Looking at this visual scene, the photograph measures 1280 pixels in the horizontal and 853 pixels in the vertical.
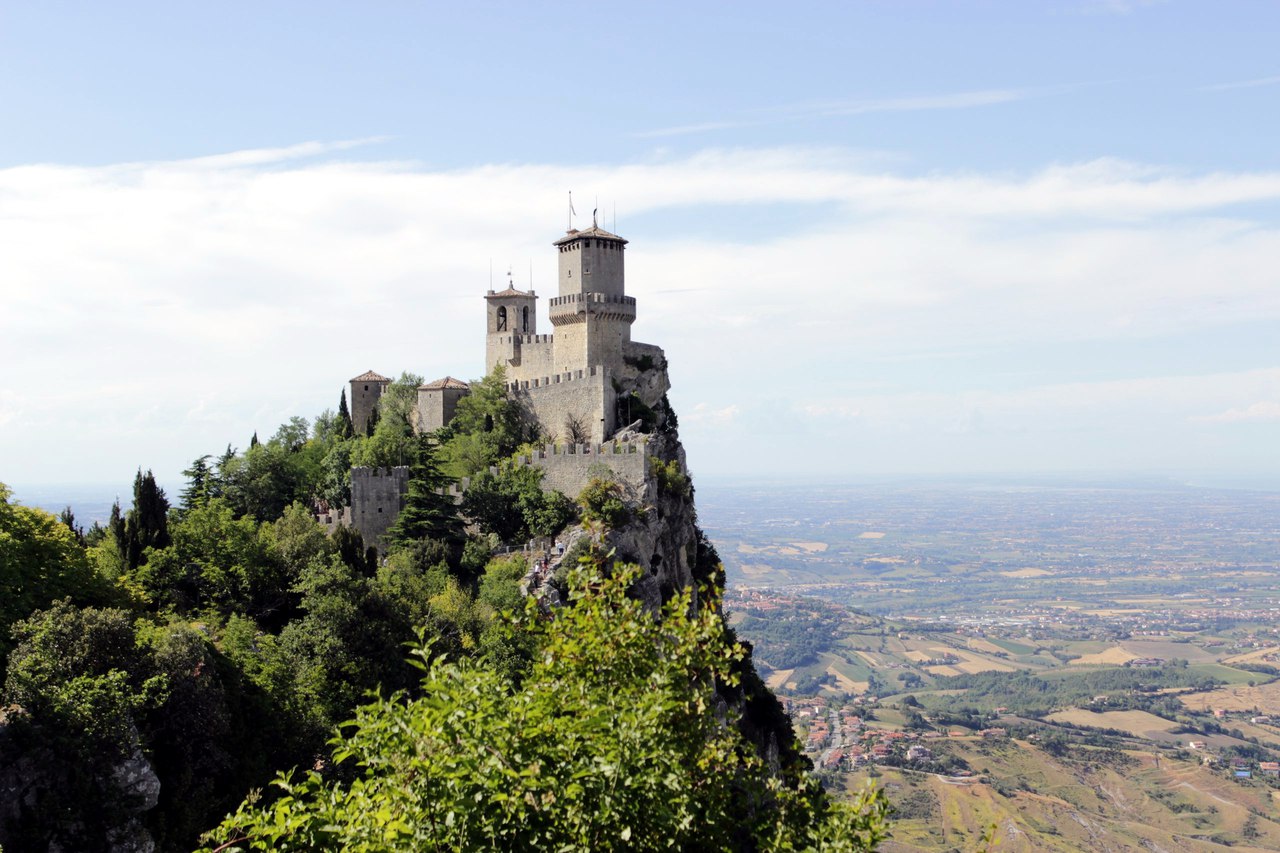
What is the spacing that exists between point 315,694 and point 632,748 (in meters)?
18.3

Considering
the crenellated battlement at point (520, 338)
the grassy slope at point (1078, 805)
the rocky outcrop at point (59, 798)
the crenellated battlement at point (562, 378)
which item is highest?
the crenellated battlement at point (520, 338)

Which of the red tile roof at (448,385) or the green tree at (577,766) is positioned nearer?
the green tree at (577,766)

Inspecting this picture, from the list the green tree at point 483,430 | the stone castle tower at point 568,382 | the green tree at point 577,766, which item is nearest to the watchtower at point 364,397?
the stone castle tower at point 568,382

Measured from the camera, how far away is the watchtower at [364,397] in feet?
190

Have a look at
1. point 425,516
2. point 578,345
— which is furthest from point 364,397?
point 425,516

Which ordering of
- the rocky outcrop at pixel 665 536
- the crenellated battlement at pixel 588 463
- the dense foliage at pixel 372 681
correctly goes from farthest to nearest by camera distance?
the crenellated battlement at pixel 588 463, the rocky outcrop at pixel 665 536, the dense foliage at pixel 372 681

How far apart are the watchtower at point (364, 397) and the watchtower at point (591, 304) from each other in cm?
1160

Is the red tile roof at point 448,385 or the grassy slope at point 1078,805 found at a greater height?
the red tile roof at point 448,385

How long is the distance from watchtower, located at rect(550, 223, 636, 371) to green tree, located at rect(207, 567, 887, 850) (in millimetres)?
38075

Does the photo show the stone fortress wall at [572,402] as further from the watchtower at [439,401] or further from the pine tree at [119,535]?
the pine tree at [119,535]

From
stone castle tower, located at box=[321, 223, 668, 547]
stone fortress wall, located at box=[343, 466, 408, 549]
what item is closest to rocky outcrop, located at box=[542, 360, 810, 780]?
stone castle tower, located at box=[321, 223, 668, 547]

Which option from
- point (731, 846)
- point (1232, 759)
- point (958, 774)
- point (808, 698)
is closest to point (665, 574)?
point (731, 846)

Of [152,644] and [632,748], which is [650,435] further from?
[632,748]

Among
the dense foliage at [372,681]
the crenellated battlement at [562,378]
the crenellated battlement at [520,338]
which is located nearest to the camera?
the dense foliage at [372,681]
